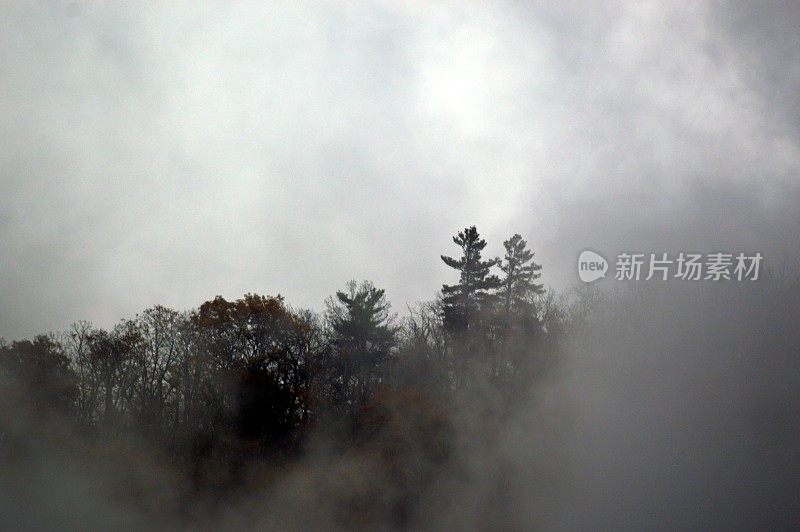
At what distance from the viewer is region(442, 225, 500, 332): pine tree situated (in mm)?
22906

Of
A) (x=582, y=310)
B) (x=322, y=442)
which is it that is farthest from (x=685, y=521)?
(x=322, y=442)

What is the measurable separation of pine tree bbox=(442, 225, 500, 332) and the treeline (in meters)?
0.05

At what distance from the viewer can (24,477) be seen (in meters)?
18.9

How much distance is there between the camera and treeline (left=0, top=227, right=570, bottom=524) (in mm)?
19156

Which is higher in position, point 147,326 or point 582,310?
point 582,310

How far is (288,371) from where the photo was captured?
2194 cm

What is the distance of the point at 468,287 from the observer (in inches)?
943

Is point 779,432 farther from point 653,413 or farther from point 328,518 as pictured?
point 328,518

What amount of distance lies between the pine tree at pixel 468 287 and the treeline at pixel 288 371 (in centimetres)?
5

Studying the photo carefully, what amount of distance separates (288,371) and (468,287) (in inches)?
313

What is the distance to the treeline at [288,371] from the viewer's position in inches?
754

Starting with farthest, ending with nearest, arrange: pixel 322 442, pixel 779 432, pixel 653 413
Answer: pixel 322 442, pixel 653 413, pixel 779 432

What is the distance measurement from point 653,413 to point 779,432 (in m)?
2.77

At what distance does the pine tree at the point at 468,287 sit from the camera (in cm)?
2291
